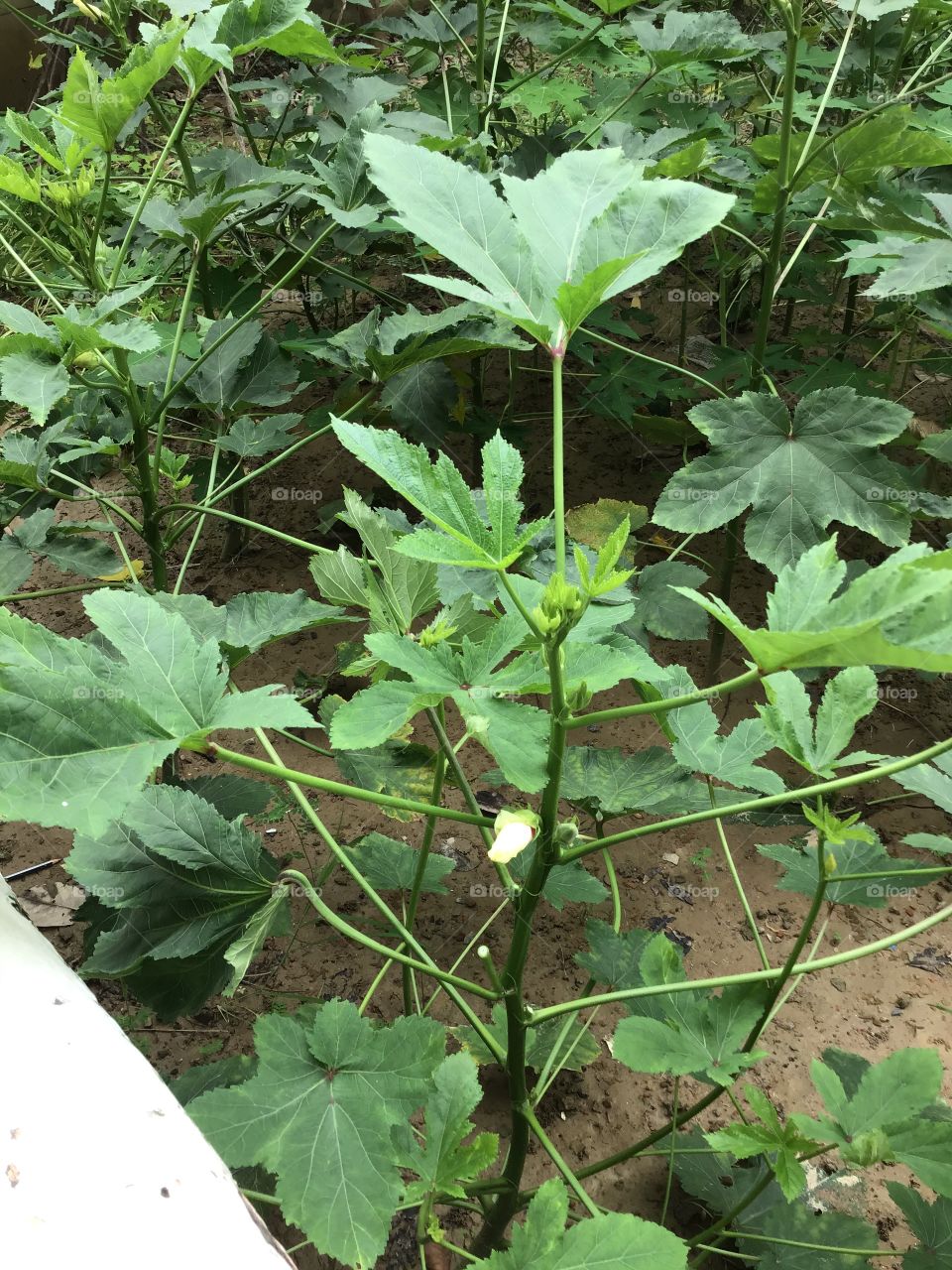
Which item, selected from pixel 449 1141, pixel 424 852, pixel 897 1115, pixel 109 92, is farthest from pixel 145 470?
pixel 897 1115

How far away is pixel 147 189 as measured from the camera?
5.82ft

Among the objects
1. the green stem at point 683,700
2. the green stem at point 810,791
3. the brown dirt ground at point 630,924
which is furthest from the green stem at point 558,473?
the brown dirt ground at point 630,924

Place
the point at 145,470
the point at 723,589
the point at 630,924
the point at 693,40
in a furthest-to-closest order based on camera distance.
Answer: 1. the point at 723,589
2. the point at 693,40
3. the point at 630,924
4. the point at 145,470

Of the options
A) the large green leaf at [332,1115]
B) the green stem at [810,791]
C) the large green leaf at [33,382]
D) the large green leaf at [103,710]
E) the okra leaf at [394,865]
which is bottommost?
the okra leaf at [394,865]

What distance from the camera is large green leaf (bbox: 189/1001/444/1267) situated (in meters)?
1.03

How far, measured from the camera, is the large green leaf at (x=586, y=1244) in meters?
1.00

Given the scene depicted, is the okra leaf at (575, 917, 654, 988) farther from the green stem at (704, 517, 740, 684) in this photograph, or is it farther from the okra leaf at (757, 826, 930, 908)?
the green stem at (704, 517, 740, 684)

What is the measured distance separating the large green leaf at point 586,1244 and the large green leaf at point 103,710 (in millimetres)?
621

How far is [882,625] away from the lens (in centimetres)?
69

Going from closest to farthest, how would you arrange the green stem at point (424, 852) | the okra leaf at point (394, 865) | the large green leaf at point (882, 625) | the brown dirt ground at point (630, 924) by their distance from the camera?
the large green leaf at point (882, 625) < the green stem at point (424, 852) < the okra leaf at point (394, 865) < the brown dirt ground at point (630, 924)

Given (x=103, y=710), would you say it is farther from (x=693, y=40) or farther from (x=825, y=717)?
(x=693, y=40)

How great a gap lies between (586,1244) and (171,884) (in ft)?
2.29

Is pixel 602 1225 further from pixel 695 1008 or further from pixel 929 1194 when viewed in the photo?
pixel 929 1194

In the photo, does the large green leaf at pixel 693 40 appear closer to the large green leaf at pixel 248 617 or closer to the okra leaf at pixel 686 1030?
the large green leaf at pixel 248 617
